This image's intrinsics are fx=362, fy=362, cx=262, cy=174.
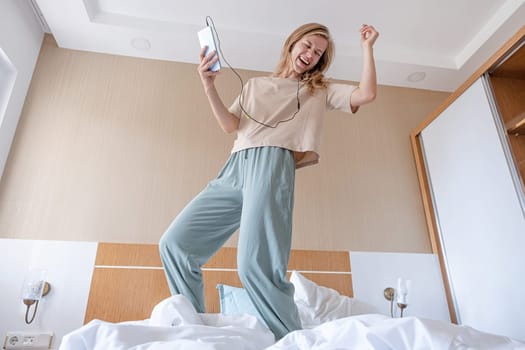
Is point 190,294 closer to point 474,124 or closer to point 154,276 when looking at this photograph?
point 154,276

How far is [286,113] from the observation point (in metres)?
1.33

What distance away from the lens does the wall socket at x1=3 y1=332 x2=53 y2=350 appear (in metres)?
1.68

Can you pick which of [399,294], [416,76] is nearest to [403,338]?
[399,294]

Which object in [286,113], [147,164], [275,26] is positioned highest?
[275,26]

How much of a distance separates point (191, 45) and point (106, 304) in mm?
1642

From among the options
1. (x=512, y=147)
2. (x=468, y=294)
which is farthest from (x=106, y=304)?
(x=512, y=147)

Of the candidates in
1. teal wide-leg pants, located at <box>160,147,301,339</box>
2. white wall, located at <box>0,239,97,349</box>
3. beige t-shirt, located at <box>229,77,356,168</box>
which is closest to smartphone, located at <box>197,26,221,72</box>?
beige t-shirt, located at <box>229,77,356,168</box>

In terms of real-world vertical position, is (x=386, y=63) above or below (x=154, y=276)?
above

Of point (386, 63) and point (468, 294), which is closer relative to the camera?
point (468, 294)

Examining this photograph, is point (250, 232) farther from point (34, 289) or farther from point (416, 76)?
point (416, 76)

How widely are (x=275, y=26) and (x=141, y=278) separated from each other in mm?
1743

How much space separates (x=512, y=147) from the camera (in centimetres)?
187

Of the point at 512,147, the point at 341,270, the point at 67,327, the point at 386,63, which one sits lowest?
the point at 67,327

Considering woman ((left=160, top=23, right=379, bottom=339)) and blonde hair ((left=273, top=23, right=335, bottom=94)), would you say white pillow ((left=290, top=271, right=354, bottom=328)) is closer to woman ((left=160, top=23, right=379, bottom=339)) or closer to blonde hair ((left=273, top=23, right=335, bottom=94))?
woman ((left=160, top=23, right=379, bottom=339))
